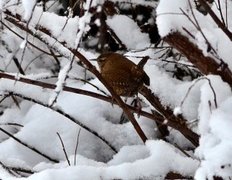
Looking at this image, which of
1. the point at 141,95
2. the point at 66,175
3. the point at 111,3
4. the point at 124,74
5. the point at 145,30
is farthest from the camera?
the point at 145,30

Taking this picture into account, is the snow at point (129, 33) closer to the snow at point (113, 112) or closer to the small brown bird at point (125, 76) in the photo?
the snow at point (113, 112)

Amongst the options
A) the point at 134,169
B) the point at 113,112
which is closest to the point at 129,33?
the point at 113,112

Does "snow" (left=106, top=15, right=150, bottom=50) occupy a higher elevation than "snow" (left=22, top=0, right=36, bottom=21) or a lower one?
higher

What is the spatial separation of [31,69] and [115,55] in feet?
3.97

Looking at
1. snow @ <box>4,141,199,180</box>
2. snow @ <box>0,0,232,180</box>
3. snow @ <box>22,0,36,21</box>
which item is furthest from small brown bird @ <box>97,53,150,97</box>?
snow @ <box>22,0,36,21</box>

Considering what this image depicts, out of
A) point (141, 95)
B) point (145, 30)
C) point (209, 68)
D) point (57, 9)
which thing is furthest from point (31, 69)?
point (209, 68)

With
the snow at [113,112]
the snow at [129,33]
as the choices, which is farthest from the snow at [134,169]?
the snow at [129,33]

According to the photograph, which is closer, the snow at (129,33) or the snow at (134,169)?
the snow at (134,169)

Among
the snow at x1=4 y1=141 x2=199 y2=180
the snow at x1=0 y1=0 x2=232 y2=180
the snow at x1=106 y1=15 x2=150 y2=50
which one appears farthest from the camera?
the snow at x1=106 y1=15 x2=150 y2=50

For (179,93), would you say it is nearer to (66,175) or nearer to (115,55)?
(115,55)

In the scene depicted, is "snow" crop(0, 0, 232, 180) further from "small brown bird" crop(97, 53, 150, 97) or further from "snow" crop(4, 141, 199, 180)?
"small brown bird" crop(97, 53, 150, 97)

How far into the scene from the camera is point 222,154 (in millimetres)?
1050

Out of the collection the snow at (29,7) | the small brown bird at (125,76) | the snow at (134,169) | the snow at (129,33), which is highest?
the snow at (129,33)

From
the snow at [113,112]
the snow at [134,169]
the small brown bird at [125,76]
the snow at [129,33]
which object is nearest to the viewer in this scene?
the snow at [113,112]
